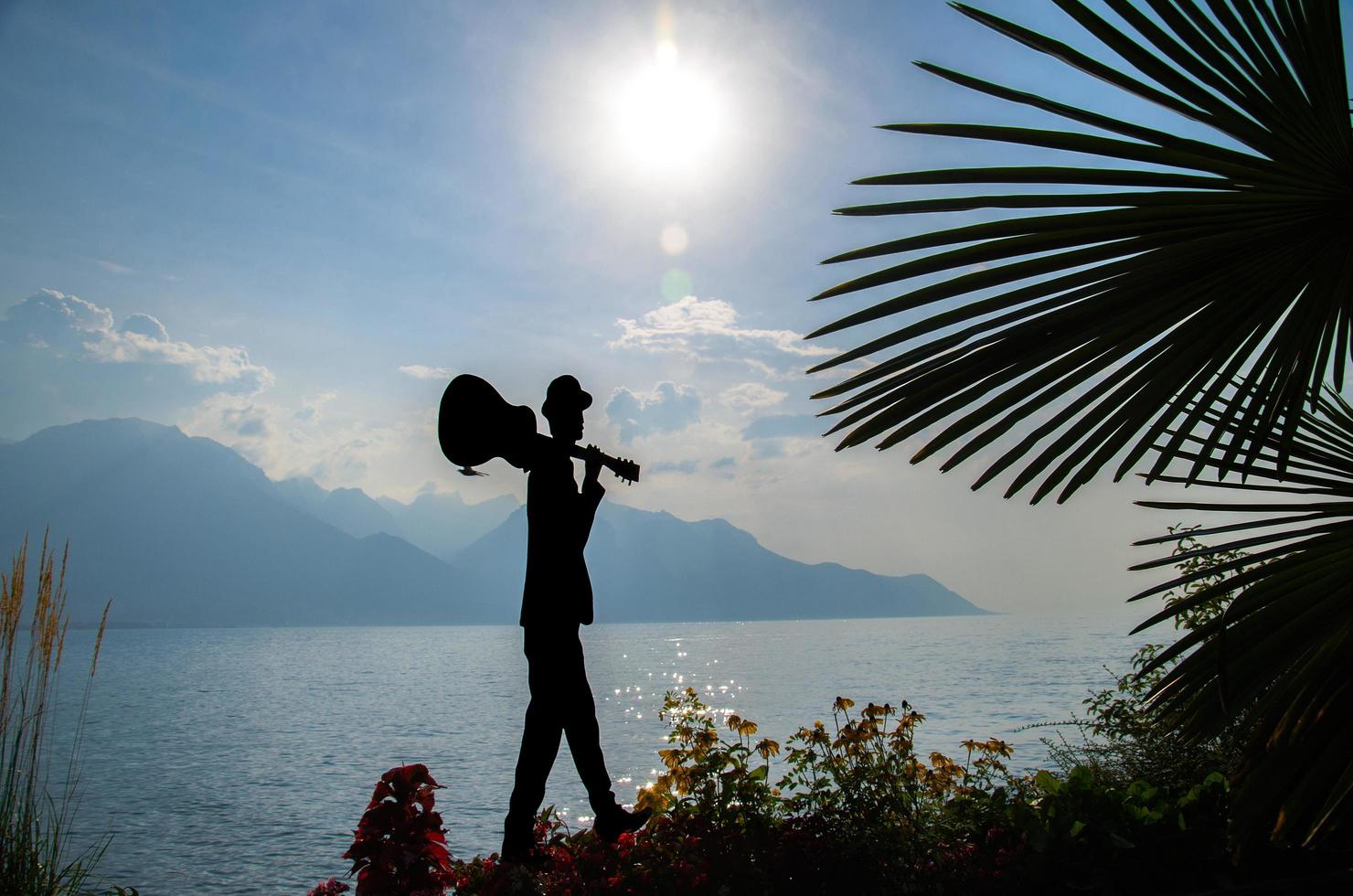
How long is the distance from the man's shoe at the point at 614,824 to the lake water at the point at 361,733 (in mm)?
11612

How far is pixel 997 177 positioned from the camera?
1658mm

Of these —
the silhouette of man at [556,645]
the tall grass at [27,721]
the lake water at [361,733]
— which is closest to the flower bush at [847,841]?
the silhouette of man at [556,645]

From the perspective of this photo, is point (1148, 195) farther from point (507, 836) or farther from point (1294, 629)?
point (507, 836)

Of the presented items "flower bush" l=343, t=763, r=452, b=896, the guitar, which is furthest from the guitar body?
"flower bush" l=343, t=763, r=452, b=896

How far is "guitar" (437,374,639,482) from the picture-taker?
204 inches

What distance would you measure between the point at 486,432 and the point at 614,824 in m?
2.60

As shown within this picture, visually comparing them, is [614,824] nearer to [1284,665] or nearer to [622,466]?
[622,466]

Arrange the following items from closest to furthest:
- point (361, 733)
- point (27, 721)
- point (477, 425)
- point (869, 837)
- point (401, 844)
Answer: point (401, 844) < point (477, 425) < point (869, 837) < point (27, 721) < point (361, 733)

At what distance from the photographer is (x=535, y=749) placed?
5.26m

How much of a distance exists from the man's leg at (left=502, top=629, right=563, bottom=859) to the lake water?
1162cm

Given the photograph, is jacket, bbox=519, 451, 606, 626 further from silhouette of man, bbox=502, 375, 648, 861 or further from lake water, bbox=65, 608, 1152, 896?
lake water, bbox=65, 608, 1152, 896

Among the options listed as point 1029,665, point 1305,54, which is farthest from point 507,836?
point 1029,665

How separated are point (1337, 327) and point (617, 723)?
4085cm

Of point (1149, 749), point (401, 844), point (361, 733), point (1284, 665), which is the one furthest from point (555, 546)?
point (361, 733)
